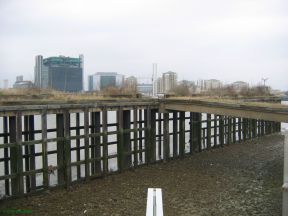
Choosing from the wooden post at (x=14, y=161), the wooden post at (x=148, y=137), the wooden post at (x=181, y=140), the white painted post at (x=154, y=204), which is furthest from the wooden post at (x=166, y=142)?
the white painted post at (x=154, y=204)

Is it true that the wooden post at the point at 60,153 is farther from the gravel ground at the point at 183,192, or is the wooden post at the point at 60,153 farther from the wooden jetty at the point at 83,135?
the gravel ground at the point at 183,192

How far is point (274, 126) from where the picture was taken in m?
32.8

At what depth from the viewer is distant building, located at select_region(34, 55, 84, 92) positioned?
32.4 m

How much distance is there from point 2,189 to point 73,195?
12.5 ft

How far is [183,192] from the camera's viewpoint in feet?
42.3

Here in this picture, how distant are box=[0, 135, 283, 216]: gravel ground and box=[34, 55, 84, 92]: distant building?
1790 centimetres

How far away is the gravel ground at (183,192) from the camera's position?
36.4ft

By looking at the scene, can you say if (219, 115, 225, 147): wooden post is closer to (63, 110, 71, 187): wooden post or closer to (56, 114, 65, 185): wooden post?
(63, 110, 71, 187): wooden post

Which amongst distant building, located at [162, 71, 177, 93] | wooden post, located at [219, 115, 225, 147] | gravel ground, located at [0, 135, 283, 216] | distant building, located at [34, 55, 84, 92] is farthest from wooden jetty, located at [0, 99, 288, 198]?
distant building, located at [162, 71, 177, 93]

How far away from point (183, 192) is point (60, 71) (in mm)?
→ 24341

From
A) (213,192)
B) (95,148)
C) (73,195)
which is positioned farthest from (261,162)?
(73,195)

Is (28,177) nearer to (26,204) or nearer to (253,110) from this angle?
(26,204)

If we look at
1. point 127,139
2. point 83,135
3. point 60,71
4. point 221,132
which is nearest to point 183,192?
point 83,135

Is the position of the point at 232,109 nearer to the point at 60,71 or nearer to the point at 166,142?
the point at 166,142
